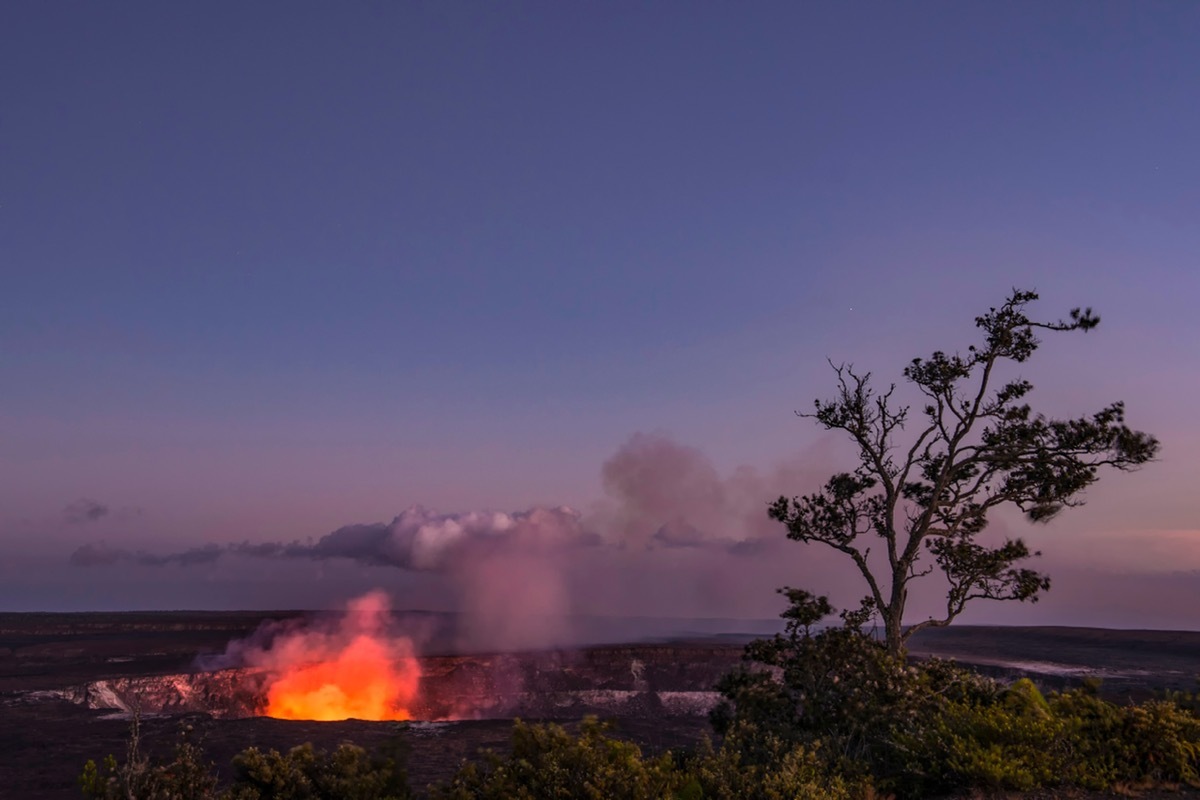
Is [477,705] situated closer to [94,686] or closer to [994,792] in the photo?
[94,686]

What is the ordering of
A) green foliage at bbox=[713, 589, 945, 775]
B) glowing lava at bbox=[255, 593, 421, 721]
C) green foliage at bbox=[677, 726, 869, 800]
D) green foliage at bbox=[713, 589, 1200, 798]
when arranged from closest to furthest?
green foliage at bbox=[677, 726, 869, 800], green foliage at bbox=[713, 589, 1200, 798], green foliage at bbox=[713, 589, 945, 775], glowing lava at bbox=[255, 593, 421, 721]

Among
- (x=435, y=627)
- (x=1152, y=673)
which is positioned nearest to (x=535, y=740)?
Answer: (x=1152, y=673)

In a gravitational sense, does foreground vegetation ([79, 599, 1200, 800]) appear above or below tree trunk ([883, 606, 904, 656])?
below

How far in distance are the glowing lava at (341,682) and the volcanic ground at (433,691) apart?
1102mm

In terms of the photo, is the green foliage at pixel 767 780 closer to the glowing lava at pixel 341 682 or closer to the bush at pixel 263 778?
the bush at pixel 263 778

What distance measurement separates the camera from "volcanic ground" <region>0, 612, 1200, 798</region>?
2603cm

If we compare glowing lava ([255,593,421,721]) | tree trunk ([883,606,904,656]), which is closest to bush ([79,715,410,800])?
tree trunk ([883,606,904,656])

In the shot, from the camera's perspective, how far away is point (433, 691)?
43.9 meters

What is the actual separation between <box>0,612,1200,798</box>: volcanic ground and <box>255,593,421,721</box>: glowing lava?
1.10 metres

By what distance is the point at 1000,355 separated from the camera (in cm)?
1791

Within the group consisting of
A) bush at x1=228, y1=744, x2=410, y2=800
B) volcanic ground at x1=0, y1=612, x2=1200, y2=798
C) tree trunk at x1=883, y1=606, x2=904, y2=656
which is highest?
tree trunk at x1=883, y1=606, x2=904, y2=656

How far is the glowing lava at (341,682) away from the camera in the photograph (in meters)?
40.8

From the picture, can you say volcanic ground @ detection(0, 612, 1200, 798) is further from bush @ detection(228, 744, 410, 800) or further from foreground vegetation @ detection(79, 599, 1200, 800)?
bush @ detection(228, 744, 410, 800)

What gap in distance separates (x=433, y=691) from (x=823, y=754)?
113 ft
